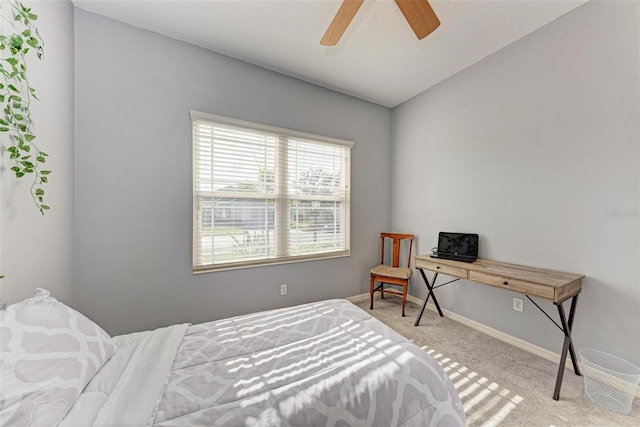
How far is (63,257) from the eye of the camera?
178 cm

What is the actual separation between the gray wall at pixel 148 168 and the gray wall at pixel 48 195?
3.9 inches

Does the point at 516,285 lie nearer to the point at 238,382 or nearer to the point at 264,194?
the point at 238,382

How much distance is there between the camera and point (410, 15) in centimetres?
146

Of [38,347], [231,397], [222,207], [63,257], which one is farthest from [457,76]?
[63,257]

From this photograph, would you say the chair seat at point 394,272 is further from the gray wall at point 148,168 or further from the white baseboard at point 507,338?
the gray wall at point 148,168

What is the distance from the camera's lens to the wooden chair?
2.91m

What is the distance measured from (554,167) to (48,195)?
3.76 m

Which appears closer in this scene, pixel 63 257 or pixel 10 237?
pixel 10 237

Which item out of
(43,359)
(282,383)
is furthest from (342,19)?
(43,359)

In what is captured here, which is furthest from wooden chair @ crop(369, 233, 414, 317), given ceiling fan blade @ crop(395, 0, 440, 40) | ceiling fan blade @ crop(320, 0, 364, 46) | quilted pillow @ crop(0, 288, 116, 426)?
quilted pillow @ crop(0, 288, 116, 426)

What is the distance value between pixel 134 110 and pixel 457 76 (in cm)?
328

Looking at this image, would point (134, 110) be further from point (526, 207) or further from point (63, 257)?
point (526, 207)

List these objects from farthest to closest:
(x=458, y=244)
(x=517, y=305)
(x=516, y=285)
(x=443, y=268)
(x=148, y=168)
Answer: (x=458, y=244) → (x=443, y=268) → (x=517, y=305) → (x=148, y=168) → (x=516, y=285)

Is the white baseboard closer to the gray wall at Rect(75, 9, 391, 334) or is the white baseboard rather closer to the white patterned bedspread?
the white patterned bedspread
